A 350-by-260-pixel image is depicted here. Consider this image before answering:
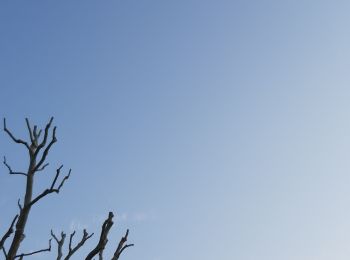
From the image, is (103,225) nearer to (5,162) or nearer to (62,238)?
(5,162)

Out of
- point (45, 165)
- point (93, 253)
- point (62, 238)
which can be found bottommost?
point (93, 253)

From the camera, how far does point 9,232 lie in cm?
430

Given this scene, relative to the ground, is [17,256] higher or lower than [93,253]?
higher

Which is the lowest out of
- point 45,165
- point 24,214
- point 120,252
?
point 120,252

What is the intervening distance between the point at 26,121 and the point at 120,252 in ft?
10.7

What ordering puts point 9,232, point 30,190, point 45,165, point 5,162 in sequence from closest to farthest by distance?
point 9,232 < point 30,190 < point 45,165 < point 5,162

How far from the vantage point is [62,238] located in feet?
48.8

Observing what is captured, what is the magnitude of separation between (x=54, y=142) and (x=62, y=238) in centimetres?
961

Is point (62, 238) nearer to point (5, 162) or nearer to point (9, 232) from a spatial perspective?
point (5, 162)

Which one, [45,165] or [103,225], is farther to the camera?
[45,165]

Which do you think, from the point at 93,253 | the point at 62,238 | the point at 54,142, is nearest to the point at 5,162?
the point at 54,142

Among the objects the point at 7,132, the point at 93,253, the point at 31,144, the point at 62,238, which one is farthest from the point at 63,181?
the point at 62,238

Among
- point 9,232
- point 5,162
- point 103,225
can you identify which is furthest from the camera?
point 5,162

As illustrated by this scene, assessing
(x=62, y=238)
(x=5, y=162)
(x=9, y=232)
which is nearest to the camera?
(x=9, y=232)
